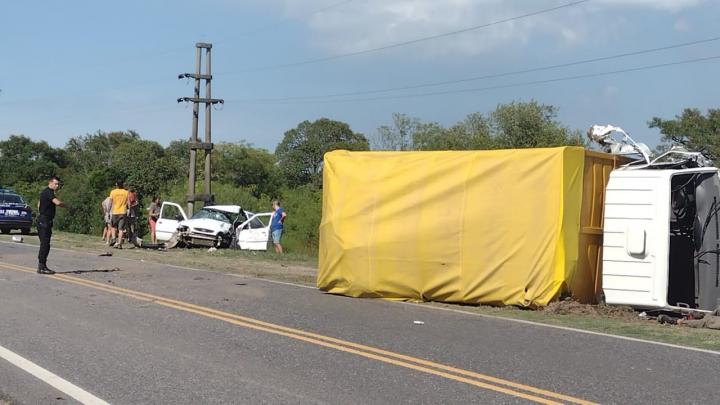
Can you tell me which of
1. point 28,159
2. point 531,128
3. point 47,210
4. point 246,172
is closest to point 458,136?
point 531,128

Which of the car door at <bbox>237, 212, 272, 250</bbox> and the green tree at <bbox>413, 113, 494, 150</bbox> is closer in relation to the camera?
the car door at <bbox>237, 212, 272, 250</bbox>

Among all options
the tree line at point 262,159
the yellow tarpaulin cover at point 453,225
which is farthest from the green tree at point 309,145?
the yellow tarpaulin cover at point 453,225

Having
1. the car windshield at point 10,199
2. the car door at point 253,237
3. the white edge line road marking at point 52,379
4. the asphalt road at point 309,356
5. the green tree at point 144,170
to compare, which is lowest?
the white edge line road marking at point 52,379

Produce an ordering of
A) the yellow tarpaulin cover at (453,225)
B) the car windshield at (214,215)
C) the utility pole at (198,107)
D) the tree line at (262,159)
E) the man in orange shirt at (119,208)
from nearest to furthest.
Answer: the yellow tarpaulin cover at (453,225) < the man in orange shirt at (119,208) < the car windshield at (214,215) < the utility pole at (198,107) < the tree line at (262,159)

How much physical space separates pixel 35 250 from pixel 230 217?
5969 mm

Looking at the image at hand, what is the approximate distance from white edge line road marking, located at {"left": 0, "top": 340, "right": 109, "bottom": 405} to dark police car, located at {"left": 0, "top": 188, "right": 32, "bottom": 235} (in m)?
23.6

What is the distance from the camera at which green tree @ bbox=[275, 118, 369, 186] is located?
244 feet

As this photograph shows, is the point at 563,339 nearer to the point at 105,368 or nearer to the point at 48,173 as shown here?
the point at 105,368

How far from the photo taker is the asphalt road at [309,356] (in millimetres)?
5746

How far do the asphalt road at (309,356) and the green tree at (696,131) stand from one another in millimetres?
44168

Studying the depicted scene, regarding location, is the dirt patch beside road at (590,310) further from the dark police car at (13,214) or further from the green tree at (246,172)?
the green tree at (246,172)

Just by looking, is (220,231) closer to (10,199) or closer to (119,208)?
(119,208)

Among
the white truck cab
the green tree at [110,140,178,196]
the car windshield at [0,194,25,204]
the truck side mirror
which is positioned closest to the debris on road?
the white truck cab

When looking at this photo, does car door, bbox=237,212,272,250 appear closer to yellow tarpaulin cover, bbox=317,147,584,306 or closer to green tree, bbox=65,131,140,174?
yellow tarpaulin cover, bbox=317,147,584,306
